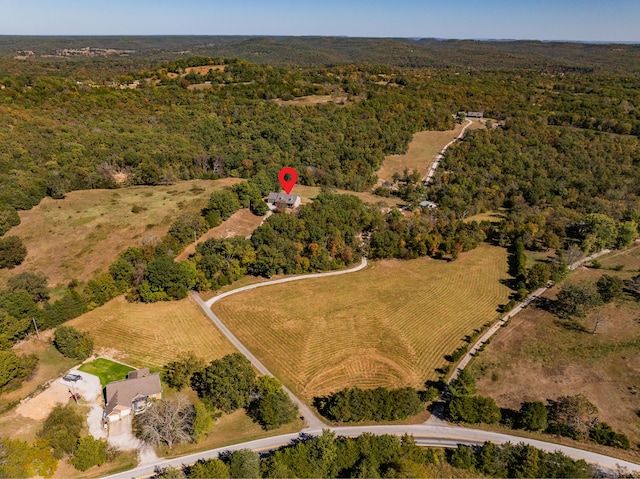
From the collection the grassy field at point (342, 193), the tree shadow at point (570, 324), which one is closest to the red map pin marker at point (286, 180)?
the grassy field at point (342, 193)

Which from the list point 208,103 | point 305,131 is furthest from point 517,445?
point 208,103

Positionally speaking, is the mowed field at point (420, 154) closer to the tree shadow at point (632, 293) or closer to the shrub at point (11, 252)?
the tree shadow at point (632, 293)

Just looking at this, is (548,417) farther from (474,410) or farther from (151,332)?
(151,332)

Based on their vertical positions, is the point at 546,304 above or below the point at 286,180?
below

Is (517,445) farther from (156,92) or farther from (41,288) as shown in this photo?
(156,92)

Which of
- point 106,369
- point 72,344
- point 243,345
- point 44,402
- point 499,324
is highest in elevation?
point 72,344

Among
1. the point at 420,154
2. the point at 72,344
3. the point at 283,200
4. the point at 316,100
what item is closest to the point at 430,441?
the point at 72,344

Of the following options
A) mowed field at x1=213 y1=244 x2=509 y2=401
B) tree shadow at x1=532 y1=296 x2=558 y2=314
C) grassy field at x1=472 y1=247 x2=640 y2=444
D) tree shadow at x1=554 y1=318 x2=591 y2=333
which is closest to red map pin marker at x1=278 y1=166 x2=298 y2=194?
mowed field at x1=213 y1=244 x2=509 y2=401
